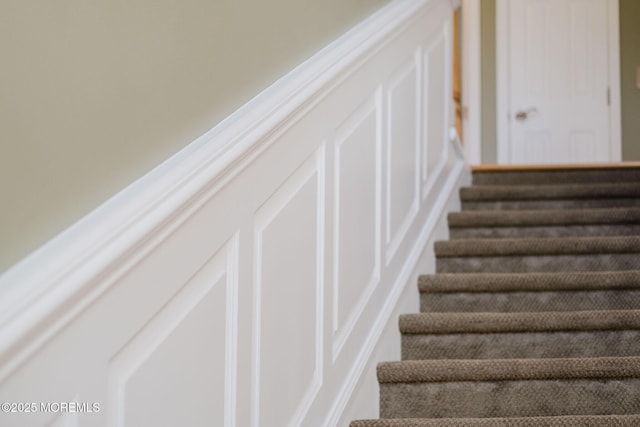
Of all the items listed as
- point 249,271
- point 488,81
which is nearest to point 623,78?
point 488,81

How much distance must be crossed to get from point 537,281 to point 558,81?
416 centimetres

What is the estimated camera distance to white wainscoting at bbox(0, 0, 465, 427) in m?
1.15

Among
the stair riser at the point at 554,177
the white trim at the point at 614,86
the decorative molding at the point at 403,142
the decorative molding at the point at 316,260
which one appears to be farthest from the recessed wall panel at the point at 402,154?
the white trim at the point at 614,86

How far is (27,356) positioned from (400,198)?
7.43ft

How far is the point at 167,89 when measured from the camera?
59.7 inches

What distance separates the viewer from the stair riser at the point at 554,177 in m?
4.43

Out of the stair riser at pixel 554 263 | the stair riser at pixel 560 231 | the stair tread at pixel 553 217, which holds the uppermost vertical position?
the stair tread at pixel 553 217

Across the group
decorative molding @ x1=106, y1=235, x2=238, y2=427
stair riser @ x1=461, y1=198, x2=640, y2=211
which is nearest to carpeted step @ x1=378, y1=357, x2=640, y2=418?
decorative molding @ x1=106, y1=235, x2=238, y2=427

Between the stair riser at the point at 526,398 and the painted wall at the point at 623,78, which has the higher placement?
the painted wall at the point at 623,78

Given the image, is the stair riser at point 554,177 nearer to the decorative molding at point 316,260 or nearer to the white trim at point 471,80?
the decorative molding at point 316,260

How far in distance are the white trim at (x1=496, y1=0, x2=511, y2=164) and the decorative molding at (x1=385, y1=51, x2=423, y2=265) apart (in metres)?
3.54

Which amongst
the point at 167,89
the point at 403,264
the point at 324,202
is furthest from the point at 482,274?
the point at 167,89

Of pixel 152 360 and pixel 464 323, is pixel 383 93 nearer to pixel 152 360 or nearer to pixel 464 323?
pixel 464 323

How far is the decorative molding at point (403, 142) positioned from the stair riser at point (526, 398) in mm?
525
